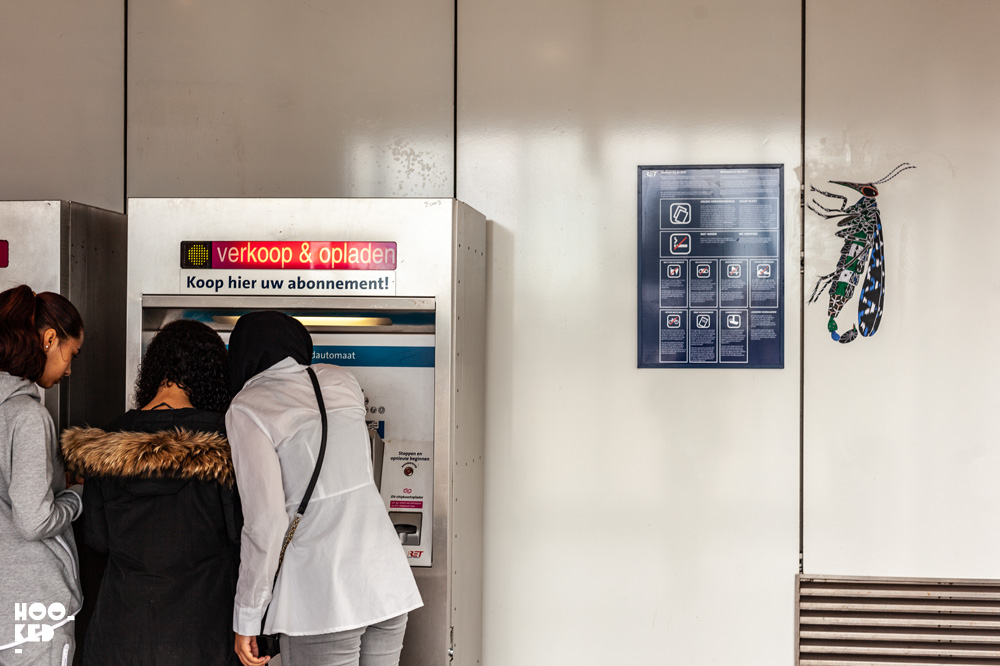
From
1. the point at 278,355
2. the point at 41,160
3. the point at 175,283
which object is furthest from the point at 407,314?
the point at 41,160

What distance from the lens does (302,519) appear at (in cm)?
179

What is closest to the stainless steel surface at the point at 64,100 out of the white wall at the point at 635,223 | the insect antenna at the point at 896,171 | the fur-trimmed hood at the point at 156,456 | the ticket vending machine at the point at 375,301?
the white wall at the point at 635,223

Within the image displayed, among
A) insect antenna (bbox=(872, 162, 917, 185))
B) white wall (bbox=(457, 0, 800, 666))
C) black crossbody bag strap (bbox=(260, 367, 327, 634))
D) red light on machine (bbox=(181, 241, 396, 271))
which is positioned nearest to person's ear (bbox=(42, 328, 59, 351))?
red light on machine (bbox=(181, 241, 396, 271))

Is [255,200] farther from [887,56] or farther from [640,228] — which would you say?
[887,56]

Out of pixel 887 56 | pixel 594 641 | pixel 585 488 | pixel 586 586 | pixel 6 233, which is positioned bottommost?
pixel 594 641

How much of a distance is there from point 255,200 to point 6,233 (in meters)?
0.76

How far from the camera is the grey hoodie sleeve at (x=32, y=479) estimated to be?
1795 millimetres

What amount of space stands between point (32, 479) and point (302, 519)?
A: 2.05 ft

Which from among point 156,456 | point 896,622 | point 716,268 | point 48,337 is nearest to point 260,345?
point 156,456

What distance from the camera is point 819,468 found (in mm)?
2652

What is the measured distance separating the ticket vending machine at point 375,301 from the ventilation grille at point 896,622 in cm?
124

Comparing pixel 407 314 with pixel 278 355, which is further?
pixel 407 314

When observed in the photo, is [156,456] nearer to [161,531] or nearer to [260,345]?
[161,531]

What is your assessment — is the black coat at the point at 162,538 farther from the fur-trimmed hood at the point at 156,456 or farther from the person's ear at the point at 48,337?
the person's ear at the point at 48,337
